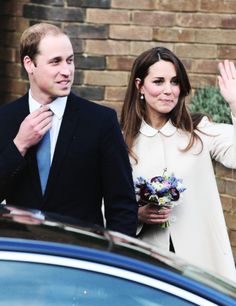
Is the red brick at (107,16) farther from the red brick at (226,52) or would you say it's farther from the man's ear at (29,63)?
the man's ear at (29,63)

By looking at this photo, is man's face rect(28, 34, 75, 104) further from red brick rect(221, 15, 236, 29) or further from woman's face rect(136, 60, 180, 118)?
red brick rect(221, 15, 236, 29)

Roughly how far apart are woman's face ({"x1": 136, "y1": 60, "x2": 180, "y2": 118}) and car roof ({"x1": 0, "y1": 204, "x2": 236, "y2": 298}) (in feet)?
6.38

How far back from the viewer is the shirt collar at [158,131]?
6.09 meters

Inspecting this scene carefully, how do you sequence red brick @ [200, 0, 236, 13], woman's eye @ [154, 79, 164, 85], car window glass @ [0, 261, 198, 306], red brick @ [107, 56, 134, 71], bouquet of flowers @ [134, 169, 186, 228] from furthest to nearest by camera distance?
red brick @ [107, 56, 134, 71], red brick @ [200, 0, 236, 13], woman's eye @ [154, 79, 164, 85], bouquet of flowers @ [134, 169, 186, 228], car window glass @ [0, 261, 198, 306]

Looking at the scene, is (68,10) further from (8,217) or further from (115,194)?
(8,217)

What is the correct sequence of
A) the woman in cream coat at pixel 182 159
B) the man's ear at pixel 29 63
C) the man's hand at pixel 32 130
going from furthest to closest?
the woman in cream coat at pixel 182 159 → the man's ear at pixel 29 63 → the man's hand at pixel 32 130

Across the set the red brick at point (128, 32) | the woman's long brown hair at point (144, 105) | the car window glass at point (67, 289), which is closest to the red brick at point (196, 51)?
the red brick at point (128, 32)

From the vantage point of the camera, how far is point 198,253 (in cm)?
604

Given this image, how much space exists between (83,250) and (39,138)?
74.0 inches

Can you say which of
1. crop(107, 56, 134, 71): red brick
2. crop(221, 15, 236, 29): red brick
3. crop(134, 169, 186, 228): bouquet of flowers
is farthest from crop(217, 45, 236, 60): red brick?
crop(134, 169, 186, 228): bouquet of flowers

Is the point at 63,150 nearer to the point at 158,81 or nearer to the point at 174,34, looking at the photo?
the point at 158,81

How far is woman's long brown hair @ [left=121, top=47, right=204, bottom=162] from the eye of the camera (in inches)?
239

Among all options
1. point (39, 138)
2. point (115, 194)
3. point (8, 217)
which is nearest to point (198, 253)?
point (115, 194)

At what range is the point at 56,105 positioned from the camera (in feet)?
18.1
